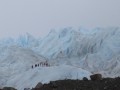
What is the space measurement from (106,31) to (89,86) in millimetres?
56243

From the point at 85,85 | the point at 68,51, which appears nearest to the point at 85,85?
the point at 85,85

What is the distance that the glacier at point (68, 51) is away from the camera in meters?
49.0

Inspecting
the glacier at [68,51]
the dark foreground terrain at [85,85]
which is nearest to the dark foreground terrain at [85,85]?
the dark foreground terrain at [85,85]

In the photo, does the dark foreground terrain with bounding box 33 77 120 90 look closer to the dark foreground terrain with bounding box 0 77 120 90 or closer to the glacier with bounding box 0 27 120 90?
the dark foreground terrain with bounding box 0 77 120 90

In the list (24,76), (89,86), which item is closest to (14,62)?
(24,76)

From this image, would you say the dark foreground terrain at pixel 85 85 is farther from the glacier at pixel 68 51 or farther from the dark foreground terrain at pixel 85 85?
the glacier at pixel 68 51

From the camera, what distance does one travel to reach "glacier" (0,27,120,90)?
4897cm

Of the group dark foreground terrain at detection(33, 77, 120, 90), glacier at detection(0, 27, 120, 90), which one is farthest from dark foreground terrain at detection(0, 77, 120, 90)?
glacier at detection(0, 27, 120, 90)

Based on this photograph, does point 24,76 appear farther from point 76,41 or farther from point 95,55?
point 76,41

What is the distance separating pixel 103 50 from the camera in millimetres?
60000

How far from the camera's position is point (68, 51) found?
66.0 meters

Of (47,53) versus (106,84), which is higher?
(106,84)

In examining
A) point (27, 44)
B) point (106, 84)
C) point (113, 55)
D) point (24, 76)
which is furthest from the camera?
point (27, 44)

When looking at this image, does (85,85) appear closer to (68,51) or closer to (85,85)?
(85,85)
